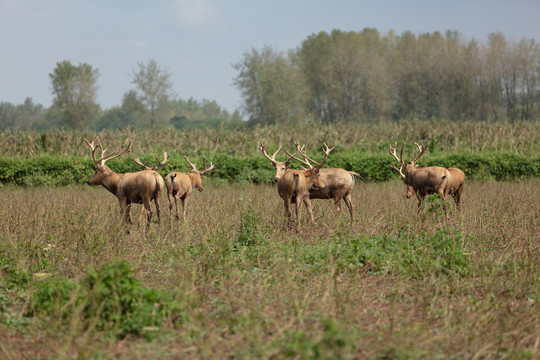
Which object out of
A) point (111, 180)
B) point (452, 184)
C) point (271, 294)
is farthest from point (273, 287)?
point (452, 184)

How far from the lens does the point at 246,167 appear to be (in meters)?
22.0

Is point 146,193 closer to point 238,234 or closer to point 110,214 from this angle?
point 110,214

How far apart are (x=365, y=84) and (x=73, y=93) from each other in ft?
124

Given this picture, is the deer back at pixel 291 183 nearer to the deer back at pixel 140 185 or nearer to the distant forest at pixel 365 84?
the deer back at pixel 140 185

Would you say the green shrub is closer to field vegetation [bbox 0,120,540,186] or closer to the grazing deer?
the grazing deer

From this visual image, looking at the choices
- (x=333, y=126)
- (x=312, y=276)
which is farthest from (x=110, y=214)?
(x=333, y=126)

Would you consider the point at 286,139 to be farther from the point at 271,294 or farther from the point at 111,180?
the point at 271,294

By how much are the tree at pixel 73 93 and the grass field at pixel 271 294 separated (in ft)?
195

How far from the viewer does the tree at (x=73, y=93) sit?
65.1 metres

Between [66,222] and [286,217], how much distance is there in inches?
175

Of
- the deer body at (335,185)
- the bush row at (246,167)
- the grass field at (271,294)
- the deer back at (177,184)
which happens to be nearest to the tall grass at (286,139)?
the bush row at (246,167)

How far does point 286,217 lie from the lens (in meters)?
10.7

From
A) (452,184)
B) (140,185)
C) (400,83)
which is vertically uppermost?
(400,83)

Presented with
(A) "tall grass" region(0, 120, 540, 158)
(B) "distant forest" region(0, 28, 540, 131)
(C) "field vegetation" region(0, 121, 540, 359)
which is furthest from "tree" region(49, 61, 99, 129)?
(C) "field vegetation" region(0, 121, 540, 359)
